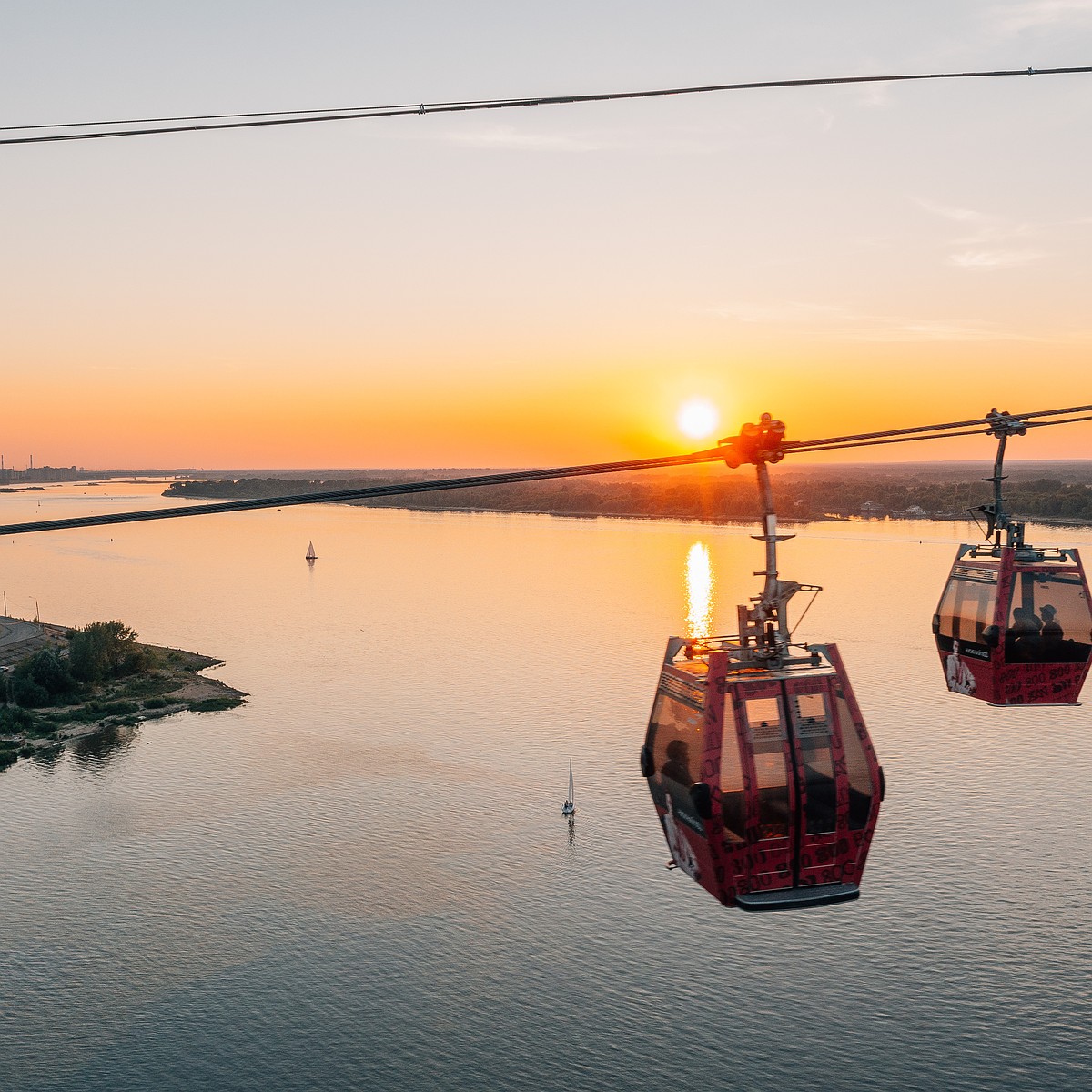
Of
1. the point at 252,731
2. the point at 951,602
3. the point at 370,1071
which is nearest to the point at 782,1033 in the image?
the point at 370,1071

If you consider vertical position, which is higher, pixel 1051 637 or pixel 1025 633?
pixel 1025 633

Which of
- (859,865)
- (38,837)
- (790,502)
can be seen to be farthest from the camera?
(790,502)

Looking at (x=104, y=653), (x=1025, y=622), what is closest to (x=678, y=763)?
(x=1025, y=622)

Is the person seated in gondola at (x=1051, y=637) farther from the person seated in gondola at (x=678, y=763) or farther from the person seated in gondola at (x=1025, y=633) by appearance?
the person seated in gondola at (x=678, y=763)

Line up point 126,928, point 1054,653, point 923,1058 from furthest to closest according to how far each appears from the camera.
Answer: point 126,928 → point 923,1058 → point 1054,653

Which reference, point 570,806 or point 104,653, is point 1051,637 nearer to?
point 570,806

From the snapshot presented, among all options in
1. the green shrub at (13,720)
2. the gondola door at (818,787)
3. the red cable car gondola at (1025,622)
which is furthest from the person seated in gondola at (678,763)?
the green shrub at (13,720)

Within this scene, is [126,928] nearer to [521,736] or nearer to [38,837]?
[38,837]

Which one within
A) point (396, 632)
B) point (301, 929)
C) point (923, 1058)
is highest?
point (396, 632)
